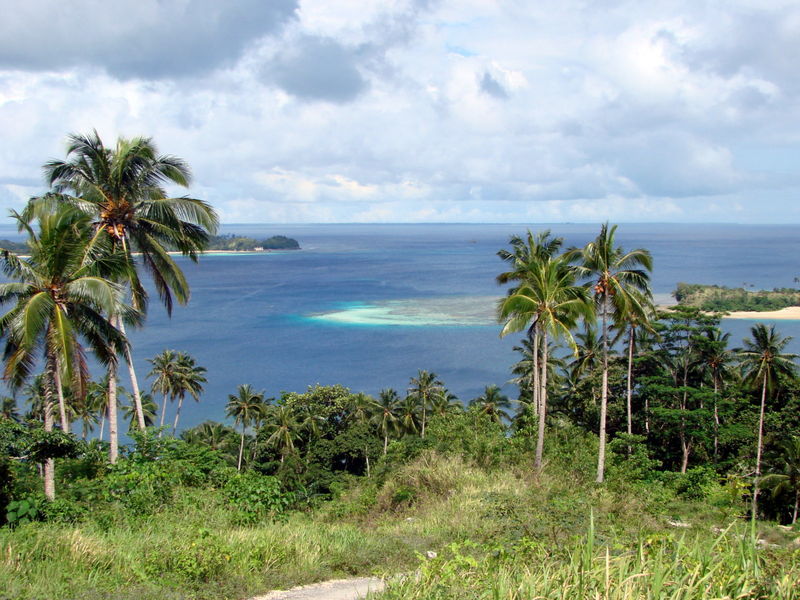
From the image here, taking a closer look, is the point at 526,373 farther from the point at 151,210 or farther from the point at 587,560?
the point at 587,560

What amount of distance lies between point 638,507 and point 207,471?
9.34 m

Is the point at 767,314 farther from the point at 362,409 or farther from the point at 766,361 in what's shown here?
the point at 362,409

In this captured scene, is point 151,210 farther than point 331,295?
No

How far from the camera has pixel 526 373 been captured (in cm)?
4253

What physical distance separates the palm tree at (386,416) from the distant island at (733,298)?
6957 cm

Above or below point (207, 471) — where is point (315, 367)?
below

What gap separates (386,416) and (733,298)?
270ft

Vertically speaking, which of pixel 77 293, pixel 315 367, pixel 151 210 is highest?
pixel 151 210

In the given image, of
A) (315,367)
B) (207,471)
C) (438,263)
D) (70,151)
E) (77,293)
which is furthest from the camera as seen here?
(438,263)

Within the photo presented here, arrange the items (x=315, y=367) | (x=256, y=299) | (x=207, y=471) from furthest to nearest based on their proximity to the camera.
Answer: (x=256, y=299)
(x=315, y=367)
(x=207, y=471)

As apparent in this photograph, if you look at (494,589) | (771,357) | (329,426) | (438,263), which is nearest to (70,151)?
(494,589)

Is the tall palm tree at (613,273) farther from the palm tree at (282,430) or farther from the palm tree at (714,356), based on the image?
the palm tree at (282,430)

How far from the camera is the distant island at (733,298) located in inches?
3878

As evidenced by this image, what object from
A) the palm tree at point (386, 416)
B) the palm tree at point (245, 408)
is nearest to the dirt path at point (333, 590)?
the palm tree at point (386, 416)
